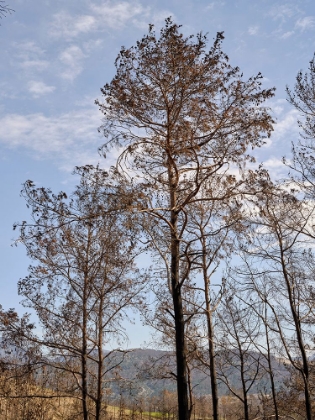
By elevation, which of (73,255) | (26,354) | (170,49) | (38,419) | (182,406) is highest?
(170,49)

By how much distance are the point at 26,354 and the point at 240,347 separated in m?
9.72

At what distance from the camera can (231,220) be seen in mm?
9820

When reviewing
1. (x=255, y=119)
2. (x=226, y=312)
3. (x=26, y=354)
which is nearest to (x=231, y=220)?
(x=255, y=119)

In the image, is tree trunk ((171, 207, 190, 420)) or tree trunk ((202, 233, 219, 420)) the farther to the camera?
tree trunk ((202, 233, 219, 420))

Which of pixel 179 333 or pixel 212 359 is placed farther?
pixel 212 359

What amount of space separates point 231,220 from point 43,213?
4075mm

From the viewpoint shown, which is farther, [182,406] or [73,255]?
[73,255]

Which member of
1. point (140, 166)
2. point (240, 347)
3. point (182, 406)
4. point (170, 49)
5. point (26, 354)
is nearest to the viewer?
point (182, 406)

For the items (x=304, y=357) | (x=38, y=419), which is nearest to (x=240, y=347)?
(x=304, y=357)

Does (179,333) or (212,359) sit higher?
(179,333)

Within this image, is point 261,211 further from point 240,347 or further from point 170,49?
point 240,347

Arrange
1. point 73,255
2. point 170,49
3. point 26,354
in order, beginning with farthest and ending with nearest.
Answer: point 73,255
point 26,354
point 170,49

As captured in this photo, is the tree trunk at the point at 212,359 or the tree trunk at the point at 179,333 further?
the tree trunk at the point at 212,359

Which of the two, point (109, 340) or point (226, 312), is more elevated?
point (226, 312)
